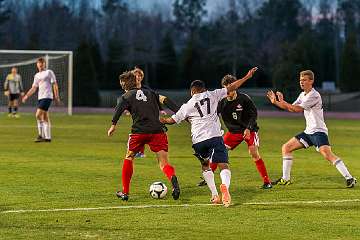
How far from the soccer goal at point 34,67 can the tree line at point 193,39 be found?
1323 cm

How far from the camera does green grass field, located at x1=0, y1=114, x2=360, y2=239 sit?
31.3 feet

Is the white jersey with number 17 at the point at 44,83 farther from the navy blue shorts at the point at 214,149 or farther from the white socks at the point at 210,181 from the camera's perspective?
the navy blue shorts at the point at 214,149

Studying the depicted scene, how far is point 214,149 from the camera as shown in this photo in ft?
39.2

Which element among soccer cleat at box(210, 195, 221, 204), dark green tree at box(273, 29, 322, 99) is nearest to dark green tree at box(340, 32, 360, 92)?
dark green tree at box(273, 29, 322, 99)

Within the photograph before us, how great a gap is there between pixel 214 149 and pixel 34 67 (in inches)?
1196

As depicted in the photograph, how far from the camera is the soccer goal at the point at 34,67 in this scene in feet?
131

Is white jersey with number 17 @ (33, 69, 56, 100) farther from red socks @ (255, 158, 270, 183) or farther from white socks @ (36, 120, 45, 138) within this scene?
red socks @ (255, 158, 270, 183)

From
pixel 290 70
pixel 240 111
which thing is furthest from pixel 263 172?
pixel 290 70

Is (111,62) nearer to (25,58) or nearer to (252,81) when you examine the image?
(252,81)

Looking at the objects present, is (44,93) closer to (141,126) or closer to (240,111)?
(240,111)

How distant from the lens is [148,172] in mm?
16109

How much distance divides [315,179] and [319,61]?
238 ft

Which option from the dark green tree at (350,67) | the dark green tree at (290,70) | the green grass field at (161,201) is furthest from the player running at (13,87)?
the dark green tree at (350,67)

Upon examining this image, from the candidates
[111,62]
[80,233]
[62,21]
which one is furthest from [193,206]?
[62,21]
